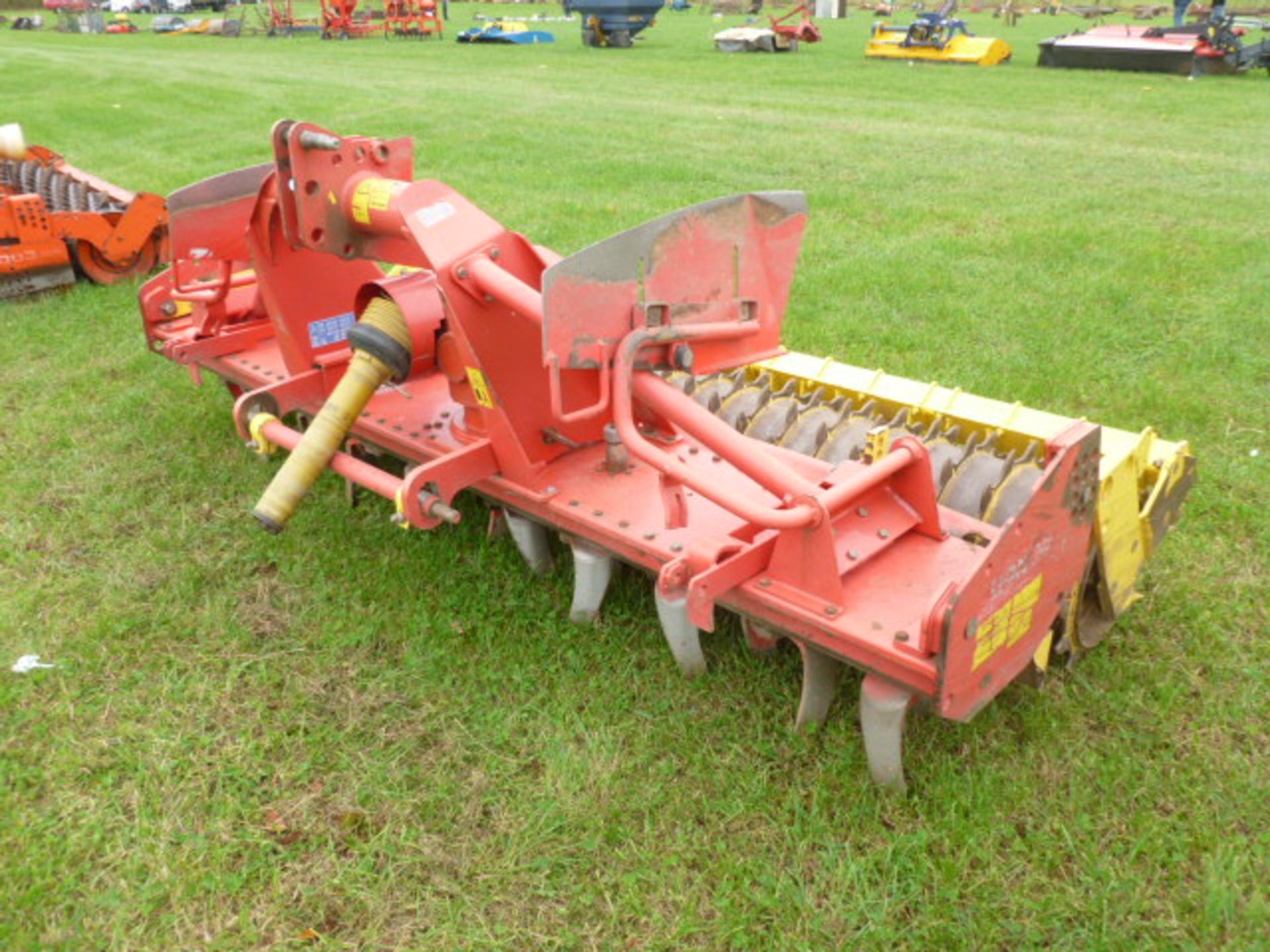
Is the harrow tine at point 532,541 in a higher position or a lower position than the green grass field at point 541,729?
higher

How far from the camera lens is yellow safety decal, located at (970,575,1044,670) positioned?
7.36ft

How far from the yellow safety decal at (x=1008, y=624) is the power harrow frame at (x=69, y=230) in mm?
5578

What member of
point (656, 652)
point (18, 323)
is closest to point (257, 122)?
point (18, 323)

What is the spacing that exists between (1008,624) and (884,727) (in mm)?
371

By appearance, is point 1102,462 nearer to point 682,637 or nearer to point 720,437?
point 720,437

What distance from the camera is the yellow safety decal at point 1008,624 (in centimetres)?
224

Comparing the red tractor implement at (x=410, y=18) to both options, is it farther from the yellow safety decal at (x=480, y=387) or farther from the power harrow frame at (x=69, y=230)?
the yellow safety decal at (x=480, y=387)

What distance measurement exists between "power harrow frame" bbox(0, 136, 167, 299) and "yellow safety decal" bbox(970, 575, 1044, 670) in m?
5.58

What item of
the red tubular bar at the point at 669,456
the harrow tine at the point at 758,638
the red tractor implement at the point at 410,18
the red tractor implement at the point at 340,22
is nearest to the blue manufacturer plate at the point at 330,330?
the red tubular bar at the point at 669,456

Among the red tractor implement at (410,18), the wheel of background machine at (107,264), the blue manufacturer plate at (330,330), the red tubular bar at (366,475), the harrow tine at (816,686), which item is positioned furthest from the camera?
the red tractor implement at (410,18)

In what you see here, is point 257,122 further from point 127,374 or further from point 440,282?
point 440,282

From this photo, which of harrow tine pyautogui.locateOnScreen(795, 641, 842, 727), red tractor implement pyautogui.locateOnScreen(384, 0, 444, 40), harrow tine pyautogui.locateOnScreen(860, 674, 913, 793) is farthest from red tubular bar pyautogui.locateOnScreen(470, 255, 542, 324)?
red tractor implement pyautogui.locateOnScreen(384, 0, 444, 40)

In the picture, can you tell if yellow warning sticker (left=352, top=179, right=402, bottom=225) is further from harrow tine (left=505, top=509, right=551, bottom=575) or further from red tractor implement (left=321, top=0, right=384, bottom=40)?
red tractor implement (left=321, top=0, right=384, bottom=40)

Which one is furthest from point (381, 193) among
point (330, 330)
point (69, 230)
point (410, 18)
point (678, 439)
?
point (410, 18)
